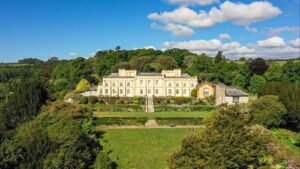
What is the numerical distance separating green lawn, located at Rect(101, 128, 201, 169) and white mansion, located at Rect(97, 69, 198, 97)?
25.7m

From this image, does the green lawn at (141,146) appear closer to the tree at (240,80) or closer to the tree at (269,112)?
the tree at (269,112)

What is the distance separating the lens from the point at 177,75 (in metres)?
A: 68.0

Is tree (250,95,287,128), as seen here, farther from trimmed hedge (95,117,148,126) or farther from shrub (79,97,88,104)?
shrub (79,97,88,104)

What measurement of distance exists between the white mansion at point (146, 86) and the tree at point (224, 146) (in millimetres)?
46737

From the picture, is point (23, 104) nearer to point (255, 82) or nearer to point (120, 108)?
point (120, 108)

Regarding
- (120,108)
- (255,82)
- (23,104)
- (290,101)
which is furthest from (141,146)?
(255,82)

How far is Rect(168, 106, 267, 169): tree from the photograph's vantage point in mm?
18141

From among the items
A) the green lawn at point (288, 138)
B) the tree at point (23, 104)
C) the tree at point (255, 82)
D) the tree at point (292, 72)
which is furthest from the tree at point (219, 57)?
the tree at point (23, 104)

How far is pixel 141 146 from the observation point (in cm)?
3522

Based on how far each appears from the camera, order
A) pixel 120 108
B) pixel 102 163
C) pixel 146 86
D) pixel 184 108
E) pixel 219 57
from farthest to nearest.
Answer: pixel 219 57, pixel 146 86, pixel 184 108, pixel 120 108, pixel 102 163

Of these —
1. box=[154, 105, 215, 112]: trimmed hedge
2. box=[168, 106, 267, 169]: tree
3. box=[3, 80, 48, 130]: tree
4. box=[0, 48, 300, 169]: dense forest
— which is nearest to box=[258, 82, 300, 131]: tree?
box=[0, 48, 300, 169]: dense forest

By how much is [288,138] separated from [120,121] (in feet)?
60.7

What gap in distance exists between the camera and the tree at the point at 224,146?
18141 mm

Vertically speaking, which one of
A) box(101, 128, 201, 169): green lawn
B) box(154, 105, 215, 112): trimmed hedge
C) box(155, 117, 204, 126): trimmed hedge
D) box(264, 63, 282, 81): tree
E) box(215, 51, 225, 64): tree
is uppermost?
box(215, 51, 225, 64): tree
